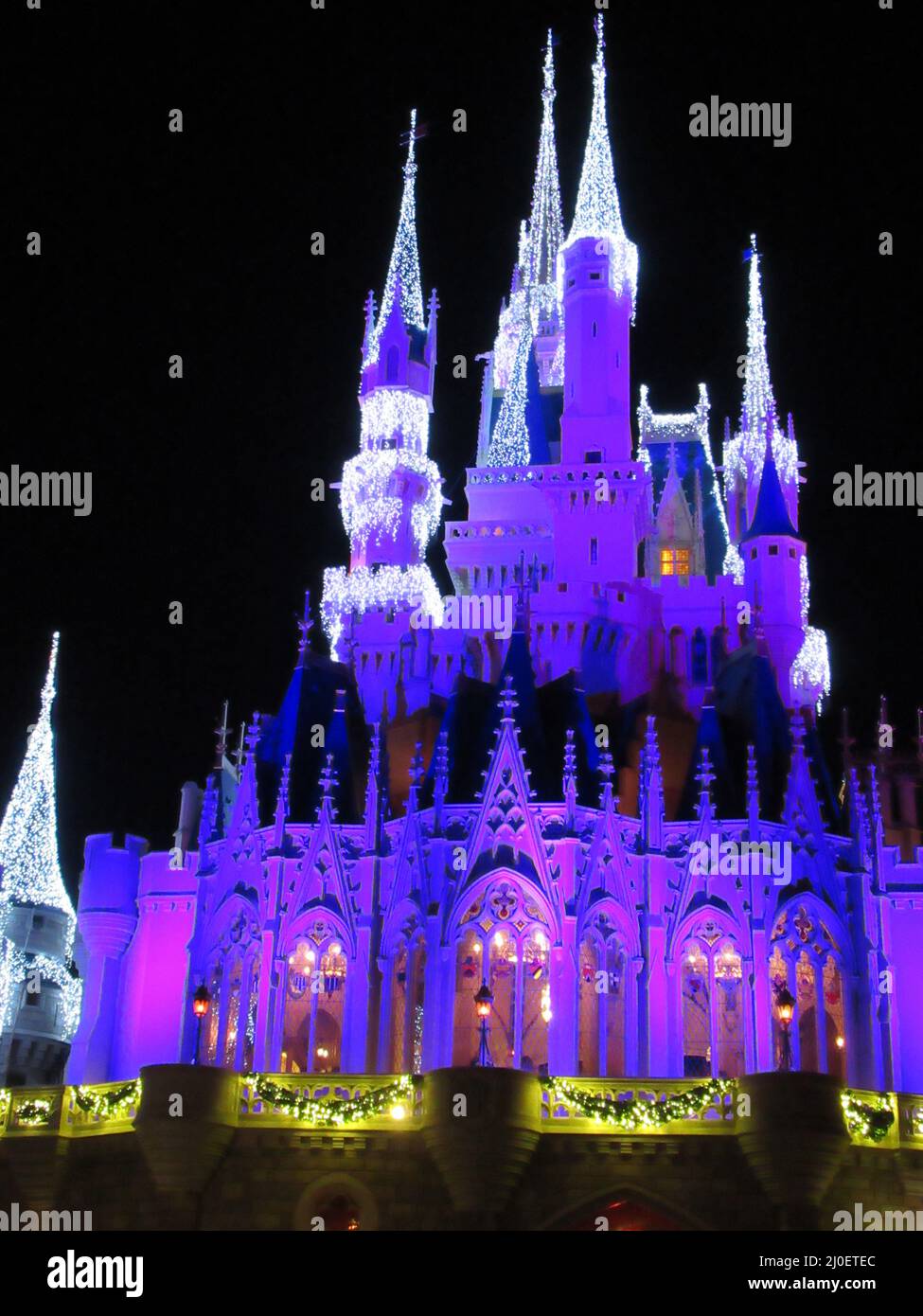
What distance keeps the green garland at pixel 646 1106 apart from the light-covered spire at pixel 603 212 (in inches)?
1099

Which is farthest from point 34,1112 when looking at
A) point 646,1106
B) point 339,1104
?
point 646,1106

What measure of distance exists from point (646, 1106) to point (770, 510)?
2277cm

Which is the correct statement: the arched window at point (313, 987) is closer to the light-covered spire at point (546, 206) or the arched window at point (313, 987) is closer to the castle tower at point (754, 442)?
the castle tower at point (754, 442)

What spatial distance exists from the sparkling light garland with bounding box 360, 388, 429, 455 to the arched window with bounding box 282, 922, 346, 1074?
17174mm

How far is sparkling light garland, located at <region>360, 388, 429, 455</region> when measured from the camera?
160 ft

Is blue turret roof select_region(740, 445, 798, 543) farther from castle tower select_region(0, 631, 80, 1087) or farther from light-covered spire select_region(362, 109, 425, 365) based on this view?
castle tower select_region(0, 631, 80, 1087)

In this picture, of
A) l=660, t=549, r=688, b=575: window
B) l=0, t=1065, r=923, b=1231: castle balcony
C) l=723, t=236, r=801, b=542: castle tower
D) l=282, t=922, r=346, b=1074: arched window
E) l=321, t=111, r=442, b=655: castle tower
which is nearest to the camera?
l=0, t=1065, r=923, b=1231: castle balcony

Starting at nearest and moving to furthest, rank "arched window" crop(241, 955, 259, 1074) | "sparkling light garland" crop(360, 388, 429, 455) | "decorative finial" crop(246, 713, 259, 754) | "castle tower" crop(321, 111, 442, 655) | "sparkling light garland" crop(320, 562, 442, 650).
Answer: "arched window" crop(241, 955, 259, 1074), "decorative finial" crop(246, 713, 259, 754), "sparkling light garland" crop(320, 562, 442, 650), "castle tower" crop(321, 111, 442, 655), "sparkling light garland" crop(360, 388, 429, 455)

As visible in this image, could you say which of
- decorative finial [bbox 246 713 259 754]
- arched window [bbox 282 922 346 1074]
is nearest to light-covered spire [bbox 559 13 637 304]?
decorative finial [bbox 246 713 259 754]

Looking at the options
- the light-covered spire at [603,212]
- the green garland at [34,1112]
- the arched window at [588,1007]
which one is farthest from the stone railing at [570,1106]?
the light-covered spire at [603,212]

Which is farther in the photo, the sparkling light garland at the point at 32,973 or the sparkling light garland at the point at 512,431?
the sparkling light garland at the point at 512,431

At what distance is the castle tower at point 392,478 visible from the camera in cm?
4625

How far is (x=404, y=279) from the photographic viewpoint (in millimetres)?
51094

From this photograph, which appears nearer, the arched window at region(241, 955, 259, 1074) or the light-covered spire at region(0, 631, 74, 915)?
the arched window at region(241, 955, 259, 1074)
